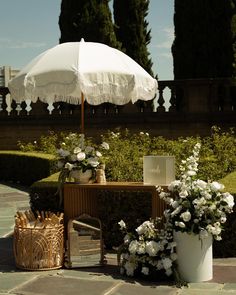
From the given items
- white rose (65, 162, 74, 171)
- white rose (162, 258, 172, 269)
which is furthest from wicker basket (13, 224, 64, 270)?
white rose (162, 258, 172, 269)

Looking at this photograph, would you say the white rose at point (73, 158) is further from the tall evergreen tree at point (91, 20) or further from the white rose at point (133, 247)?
the tall evergreen tree at point (91, 20)

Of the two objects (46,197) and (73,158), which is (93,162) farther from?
(46,197)

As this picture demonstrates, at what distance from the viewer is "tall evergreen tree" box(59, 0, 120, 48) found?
2033cm

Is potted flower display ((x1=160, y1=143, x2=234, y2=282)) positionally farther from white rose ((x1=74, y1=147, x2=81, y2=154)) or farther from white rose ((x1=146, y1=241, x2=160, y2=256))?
white rose ((x1=74, y1=147, x2=81, y2=154))

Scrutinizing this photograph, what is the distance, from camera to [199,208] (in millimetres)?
6023

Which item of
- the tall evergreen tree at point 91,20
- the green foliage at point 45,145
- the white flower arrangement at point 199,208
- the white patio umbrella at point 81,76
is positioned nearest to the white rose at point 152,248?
Result: the white flower arrangement at point 199,208

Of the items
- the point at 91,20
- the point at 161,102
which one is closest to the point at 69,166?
the point at 161,102

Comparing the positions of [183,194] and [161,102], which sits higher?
[161,102]

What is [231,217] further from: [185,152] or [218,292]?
[185,152]

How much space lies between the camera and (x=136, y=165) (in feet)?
33.4

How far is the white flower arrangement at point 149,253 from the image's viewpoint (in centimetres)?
615

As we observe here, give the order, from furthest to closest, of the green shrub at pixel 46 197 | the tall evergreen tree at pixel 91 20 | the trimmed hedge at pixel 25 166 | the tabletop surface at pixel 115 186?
the tall evergreen tree at pixel 91 20, the trimmed hedge at pixel 25 166, the green shrub at pixel 46 197, the tabletop surface at pixel 115 186

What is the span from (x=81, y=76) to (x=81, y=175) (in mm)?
1276

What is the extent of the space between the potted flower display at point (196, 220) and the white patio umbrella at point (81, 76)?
1524 mm
